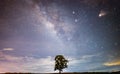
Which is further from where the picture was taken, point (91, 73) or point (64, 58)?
point (64, 58)

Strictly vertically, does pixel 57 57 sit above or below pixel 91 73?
above

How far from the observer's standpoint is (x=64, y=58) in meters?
113

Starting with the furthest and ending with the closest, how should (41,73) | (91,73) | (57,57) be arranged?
1. (57,57)
2. (41,73)
3. (91,73)

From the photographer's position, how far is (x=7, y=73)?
98750 mm

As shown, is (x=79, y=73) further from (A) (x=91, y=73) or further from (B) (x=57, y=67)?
(B) (x=57, y=67)

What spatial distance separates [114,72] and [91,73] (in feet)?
32.0

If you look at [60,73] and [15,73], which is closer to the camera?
[15,73]

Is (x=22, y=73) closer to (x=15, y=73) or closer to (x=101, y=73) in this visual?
(x=15, y=73)

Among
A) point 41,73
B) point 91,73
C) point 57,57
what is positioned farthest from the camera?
point 57,57

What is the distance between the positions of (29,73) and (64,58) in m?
21.0

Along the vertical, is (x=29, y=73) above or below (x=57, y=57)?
below

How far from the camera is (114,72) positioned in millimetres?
98375

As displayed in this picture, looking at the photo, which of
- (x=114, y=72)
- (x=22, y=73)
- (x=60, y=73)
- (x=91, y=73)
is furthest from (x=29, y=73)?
(x=114, y=72)

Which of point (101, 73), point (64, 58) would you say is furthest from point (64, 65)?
point (101, 73)
